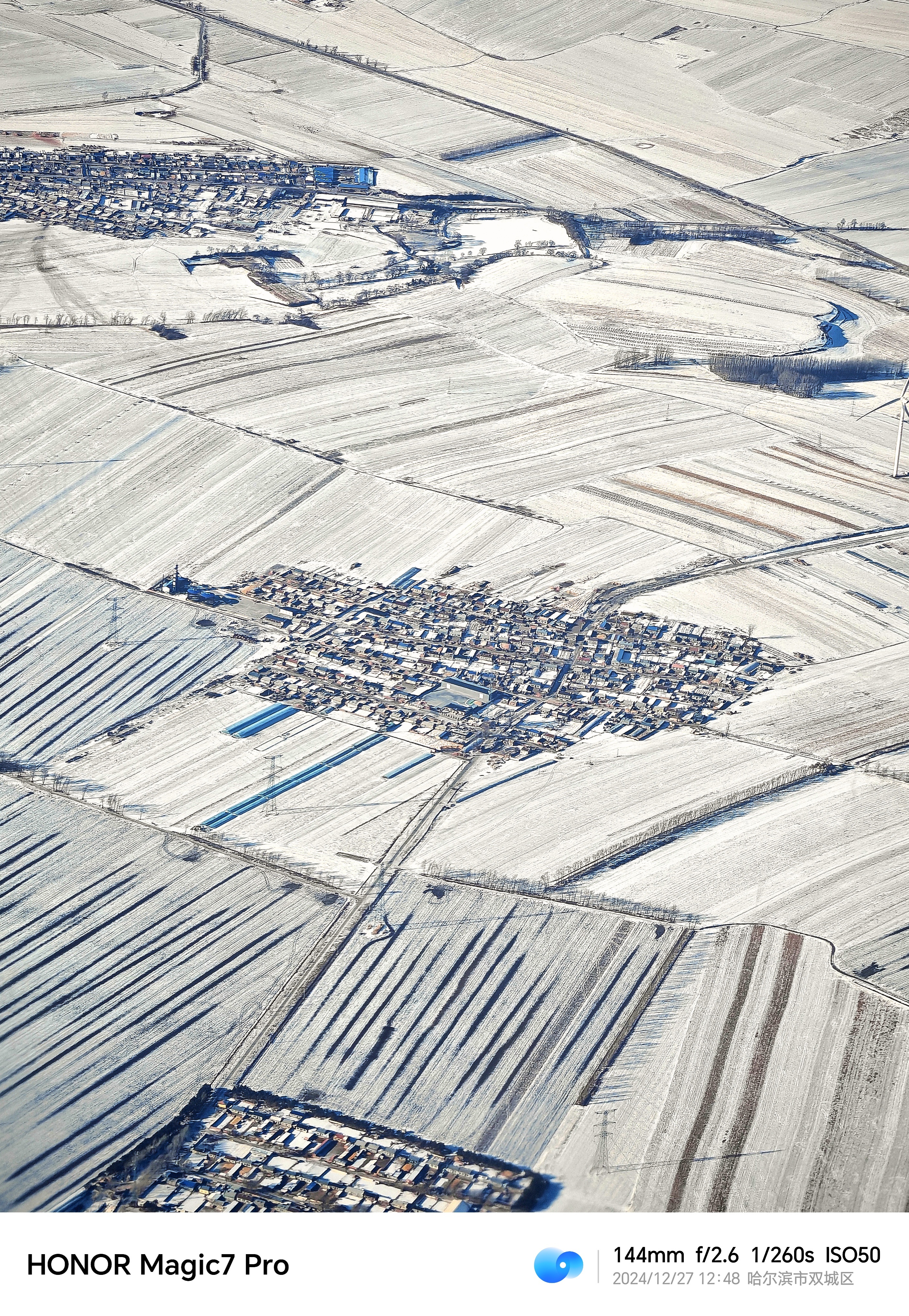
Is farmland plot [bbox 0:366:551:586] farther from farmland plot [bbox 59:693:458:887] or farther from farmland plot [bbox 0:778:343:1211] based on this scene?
farmland plot [bbox 0:778:343:1211]

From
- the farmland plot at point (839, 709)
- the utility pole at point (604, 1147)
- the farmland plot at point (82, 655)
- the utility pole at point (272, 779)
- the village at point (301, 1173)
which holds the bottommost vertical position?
the farmland plot at point (82, 655)

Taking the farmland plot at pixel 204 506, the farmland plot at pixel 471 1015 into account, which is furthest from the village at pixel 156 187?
the farmland plot at pixel 471 1015

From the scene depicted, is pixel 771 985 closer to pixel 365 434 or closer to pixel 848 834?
pixel 848 834

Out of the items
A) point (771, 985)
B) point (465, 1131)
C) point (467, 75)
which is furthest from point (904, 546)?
point (467, 75)

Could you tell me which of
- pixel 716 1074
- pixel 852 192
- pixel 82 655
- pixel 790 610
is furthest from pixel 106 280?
pixel 716 1074

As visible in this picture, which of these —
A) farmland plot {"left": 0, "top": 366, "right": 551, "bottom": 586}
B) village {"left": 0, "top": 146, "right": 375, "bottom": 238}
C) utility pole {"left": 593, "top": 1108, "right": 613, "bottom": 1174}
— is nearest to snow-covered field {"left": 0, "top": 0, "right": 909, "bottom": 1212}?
utility pole {"left": 593, "top": 1108, "right": 613, "bottom": 1174}

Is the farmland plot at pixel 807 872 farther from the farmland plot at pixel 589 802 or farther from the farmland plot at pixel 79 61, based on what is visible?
the farmland plot at pixel 79 61
